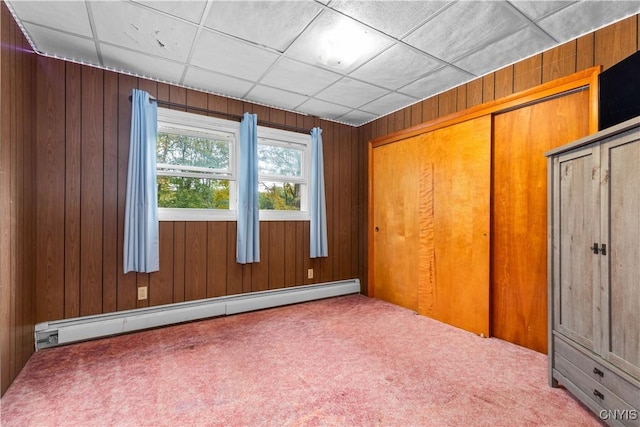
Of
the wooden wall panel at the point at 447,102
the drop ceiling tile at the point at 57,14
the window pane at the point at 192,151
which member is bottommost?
the window pane at the point at 192,151

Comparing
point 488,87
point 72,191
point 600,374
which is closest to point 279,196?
point 72,191

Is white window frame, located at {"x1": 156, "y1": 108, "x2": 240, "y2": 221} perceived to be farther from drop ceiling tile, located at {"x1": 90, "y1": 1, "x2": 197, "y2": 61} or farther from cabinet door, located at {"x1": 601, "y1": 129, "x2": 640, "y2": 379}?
cabinet door, located at {"x1": 601, "y1": 129, "x2": 640, "y2": 379}

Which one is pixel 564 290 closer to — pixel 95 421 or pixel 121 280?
pixel 95 421

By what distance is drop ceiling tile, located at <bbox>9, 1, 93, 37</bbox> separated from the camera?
187 cm

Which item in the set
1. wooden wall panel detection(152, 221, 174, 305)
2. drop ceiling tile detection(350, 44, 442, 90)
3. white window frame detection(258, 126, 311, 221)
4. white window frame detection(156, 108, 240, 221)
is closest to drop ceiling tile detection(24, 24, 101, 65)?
white window frame detection(156, 108, 240, 221)

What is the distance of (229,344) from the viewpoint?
2510 mm

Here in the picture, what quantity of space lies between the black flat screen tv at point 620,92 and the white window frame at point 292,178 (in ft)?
9.14

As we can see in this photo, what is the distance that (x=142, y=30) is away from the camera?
2119 mm

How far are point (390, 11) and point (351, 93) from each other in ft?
4.29

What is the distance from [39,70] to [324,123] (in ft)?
9.39

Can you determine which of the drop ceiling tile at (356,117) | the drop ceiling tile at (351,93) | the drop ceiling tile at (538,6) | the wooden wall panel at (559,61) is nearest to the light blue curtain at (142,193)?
the drop ceiling tile at (351,93)

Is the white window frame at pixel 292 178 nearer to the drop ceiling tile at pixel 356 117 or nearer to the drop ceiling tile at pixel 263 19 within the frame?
the drop ceiling tile at pixel 356 117

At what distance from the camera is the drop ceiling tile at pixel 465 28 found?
1881mm

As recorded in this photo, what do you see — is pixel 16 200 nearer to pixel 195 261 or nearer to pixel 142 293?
pixel 142 293
